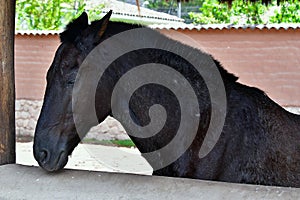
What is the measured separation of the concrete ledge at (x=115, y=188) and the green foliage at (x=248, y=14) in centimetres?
1200

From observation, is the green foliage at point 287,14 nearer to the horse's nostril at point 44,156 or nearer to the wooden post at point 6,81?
the wooden post at point 6,81

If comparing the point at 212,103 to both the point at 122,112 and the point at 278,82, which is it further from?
the point at 278,82

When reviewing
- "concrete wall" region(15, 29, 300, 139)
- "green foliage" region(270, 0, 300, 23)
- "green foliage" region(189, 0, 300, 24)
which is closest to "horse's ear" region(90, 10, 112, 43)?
"concrete wall" region(15, 29, 300, 139)

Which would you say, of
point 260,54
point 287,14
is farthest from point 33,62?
point 287,14

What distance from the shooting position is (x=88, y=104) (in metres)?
3.00

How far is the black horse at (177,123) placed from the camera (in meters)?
2.92

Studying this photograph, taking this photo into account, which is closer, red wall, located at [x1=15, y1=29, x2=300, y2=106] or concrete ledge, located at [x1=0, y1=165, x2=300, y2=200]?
concrete ledge, located at [x1=0, y1=165, x2=300, y2=200]

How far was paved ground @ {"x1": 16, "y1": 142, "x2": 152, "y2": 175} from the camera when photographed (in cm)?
786

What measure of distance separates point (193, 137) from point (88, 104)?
2.18 ft

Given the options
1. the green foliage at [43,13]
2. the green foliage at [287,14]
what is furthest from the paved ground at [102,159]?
the green foliage at [287,14]

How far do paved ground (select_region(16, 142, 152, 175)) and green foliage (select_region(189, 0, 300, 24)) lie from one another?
21.2 feet

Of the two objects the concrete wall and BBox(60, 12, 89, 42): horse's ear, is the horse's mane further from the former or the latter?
the concrete wall

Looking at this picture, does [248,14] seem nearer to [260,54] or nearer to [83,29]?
[260,54]

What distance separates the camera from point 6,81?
308 cm
